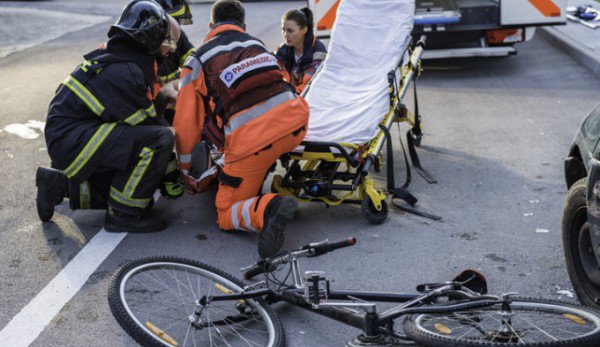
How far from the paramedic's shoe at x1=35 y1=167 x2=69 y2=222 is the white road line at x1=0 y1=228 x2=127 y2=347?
413mm

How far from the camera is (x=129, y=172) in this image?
595 centimetres

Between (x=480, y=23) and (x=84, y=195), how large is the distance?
675 cm

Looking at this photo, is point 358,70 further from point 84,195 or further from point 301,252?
point 301,252

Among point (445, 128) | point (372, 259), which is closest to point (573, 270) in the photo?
point (372, 259)

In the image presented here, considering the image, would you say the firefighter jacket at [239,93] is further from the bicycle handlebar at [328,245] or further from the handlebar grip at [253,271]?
the bicycle handlebar at [328,245]

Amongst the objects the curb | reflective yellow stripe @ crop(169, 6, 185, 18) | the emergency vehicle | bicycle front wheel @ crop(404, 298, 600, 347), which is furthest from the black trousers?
the curb

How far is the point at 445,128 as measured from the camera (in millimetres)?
8703

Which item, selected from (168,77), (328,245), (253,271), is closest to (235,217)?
(253,271)

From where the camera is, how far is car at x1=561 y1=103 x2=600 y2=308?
420cm

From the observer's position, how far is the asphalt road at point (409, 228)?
4996 millimetres

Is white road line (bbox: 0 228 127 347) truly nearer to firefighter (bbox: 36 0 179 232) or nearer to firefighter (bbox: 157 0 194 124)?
firefighter (bbox: 36 0 179 232)

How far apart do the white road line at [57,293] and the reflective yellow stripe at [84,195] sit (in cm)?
23

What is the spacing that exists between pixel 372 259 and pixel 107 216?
1.93 meters

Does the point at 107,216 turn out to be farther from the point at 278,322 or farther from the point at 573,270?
the point at 573,270
